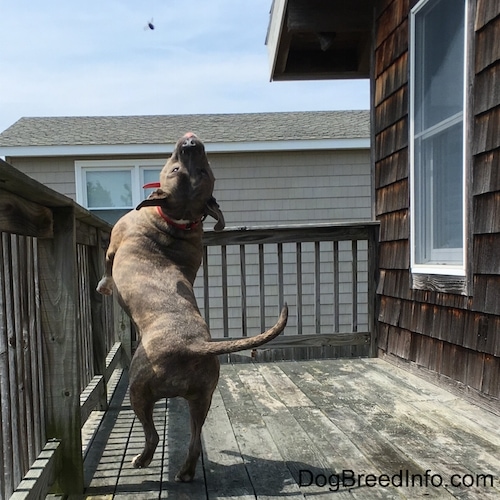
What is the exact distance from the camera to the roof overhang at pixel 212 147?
7.24m

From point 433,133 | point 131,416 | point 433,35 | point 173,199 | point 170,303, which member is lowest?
point 131,416

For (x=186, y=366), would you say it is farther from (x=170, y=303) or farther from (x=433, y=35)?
(x=433, y=35)

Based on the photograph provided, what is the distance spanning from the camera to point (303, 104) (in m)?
11.6

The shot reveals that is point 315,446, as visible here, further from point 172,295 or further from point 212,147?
point 212,147

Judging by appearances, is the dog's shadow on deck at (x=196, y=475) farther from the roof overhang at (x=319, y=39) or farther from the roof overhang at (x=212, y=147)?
the roof overhang at (x=212, y=147)

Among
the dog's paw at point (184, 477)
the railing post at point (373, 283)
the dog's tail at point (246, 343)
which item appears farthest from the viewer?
the railing post at point (373, 283)

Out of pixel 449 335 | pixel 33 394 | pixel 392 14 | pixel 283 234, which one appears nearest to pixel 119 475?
pixel 33 394

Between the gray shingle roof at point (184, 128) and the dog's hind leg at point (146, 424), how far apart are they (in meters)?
5.87

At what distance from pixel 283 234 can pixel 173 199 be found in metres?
2.39

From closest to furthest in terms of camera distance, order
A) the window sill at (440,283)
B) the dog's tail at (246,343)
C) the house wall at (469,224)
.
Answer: the dog's tail at (246,343), the house wall at (469,224), the window sill at (440,283)

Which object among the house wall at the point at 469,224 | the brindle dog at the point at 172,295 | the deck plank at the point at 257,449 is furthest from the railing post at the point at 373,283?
the brindle dog at the point at 172,295

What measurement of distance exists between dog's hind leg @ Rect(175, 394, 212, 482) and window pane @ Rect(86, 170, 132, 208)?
601 centimetres

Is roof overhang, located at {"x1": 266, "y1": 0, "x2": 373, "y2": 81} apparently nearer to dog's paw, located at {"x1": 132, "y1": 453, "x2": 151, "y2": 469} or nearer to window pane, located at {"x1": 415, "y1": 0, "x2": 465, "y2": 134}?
window pane, located at {"x1": 415, "y1": 0, "x2": 465, "y2": 134}

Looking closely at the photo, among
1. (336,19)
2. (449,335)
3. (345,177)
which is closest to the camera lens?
(449,335)
